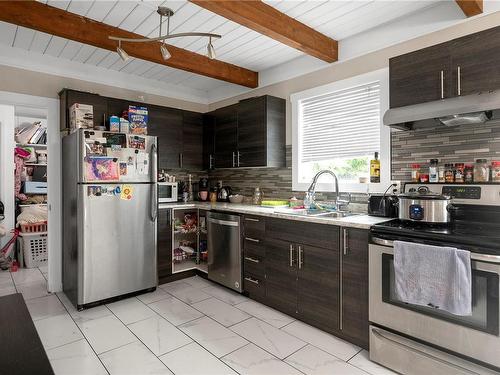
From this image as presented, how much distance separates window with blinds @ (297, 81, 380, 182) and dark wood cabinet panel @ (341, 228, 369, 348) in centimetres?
92

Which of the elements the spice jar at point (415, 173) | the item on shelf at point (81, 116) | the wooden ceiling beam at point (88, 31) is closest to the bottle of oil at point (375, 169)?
the spice jar at point (415, 173)

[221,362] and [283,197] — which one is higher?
[283,197]

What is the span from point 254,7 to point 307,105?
1.39m

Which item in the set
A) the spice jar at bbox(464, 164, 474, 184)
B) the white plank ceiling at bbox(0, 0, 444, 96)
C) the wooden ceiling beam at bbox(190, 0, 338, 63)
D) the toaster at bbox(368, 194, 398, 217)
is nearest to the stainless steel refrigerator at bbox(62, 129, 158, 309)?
the white plank ceiling at bbox(0, 0, 444, 96)

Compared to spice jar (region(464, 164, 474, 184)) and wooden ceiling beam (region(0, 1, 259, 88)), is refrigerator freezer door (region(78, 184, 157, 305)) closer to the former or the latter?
wooden ceiling beam (region(0, 1, 259, 88))

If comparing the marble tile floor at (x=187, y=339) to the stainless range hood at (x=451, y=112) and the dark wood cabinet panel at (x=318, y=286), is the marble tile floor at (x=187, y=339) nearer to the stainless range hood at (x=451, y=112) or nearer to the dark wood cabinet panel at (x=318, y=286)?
the dark wood cabinet panel at (x=318, y=286)

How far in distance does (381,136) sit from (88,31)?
2.68 m

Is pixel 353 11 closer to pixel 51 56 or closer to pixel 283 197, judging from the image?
pixel 283 197

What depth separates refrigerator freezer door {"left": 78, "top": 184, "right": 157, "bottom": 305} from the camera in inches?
115

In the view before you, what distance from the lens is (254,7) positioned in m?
2.25

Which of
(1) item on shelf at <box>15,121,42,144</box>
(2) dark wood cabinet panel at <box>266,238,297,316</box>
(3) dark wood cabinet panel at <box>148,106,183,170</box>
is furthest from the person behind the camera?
(1) item on shelf at <box>15,121,42,144</box>

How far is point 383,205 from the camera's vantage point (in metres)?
2.51

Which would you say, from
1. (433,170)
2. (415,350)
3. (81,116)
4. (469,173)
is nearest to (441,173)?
(433,170)

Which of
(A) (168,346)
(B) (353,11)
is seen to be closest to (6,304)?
(A) (168,346)
